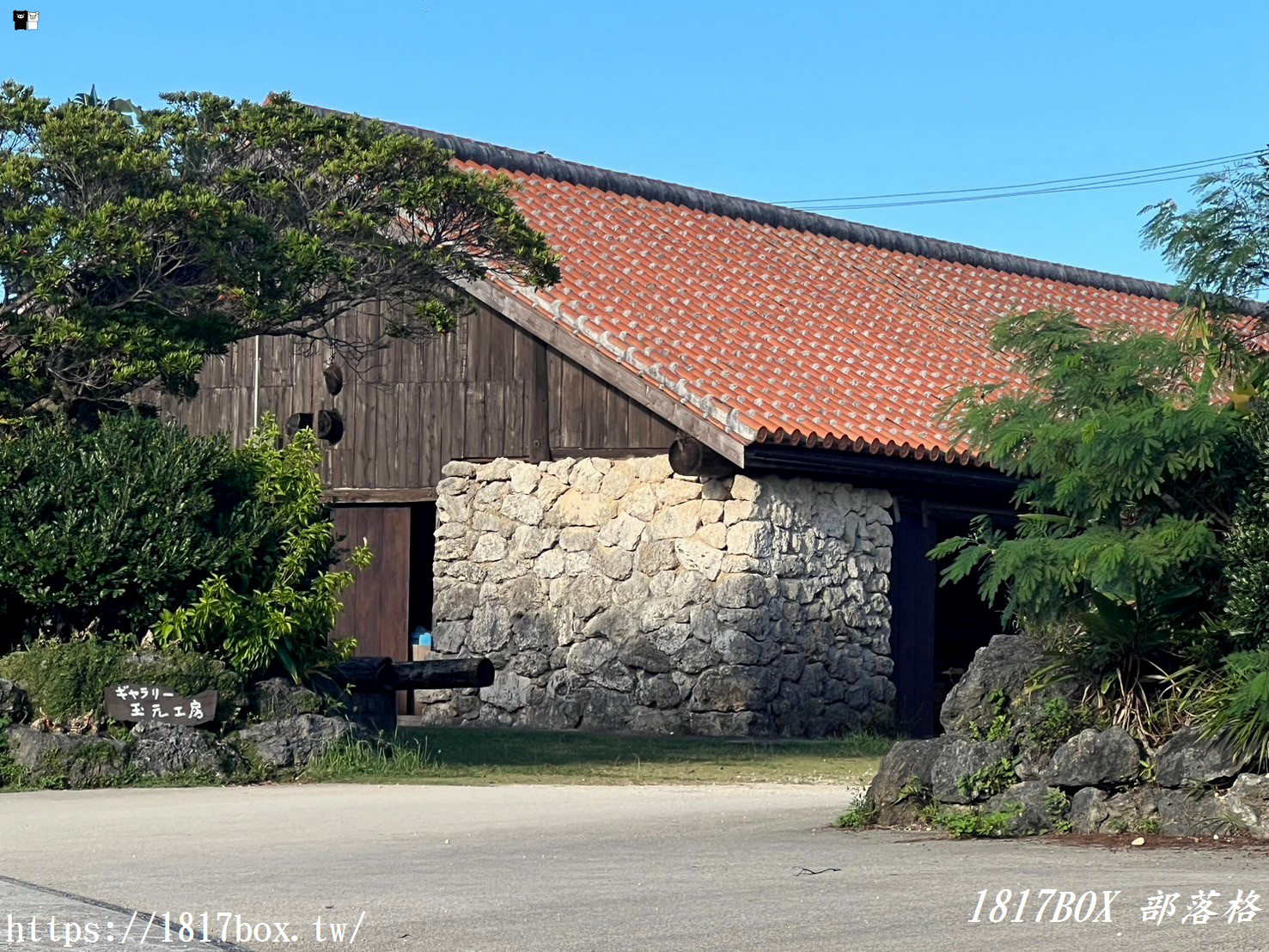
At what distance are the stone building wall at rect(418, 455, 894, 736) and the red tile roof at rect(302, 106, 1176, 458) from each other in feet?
2.65

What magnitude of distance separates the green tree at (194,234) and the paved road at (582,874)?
3.85 metres

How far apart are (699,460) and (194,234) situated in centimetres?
530

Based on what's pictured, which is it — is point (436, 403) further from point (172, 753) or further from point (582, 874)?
point (582, 874)

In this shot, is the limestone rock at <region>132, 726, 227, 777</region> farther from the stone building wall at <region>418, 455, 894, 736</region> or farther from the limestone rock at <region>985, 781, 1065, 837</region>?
the limestone rock at <region>985, 781, 1065, 837</region>

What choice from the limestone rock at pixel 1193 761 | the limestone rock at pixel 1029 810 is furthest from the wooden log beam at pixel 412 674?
the limestone rock at pixel 1193 761

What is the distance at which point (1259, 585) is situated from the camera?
8.63 m

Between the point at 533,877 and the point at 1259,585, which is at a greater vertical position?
the point at 1259,585

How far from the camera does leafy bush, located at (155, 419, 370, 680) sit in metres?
12.8

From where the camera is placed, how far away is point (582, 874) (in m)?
7.67

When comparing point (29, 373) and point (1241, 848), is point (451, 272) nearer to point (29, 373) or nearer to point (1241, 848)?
point (29, 373)

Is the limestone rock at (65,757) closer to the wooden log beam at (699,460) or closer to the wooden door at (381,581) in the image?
the wooden log beam at (699,460)

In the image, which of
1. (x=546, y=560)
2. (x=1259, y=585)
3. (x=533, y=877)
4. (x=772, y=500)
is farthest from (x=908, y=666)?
(x=533, y=877)

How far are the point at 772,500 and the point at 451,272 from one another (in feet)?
12.6

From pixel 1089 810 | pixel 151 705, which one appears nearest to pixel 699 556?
pixel 151 705
